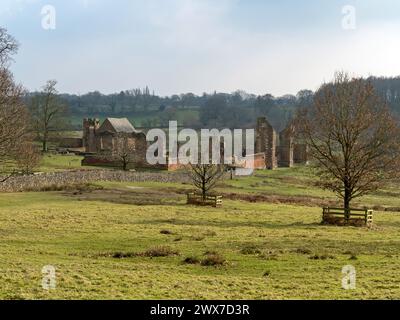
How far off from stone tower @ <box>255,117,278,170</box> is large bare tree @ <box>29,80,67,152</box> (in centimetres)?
3726

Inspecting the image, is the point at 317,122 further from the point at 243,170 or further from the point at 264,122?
the point at 264,122

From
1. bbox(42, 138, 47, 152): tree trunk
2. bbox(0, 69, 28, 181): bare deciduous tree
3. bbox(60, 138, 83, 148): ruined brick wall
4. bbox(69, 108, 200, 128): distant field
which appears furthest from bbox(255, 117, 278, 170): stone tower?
bbox(0, 69, 28, 181): bare deciduous tree

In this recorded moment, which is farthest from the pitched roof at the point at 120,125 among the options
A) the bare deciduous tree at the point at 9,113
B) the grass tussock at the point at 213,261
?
the grass tussock at the point at 213,261

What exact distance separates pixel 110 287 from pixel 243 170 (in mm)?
68060

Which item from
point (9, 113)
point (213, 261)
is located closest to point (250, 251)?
point (213, 261)

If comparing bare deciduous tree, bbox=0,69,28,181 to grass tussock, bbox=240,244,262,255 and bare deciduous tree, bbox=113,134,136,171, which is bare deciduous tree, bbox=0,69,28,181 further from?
bare deciduous tree, bbox=113,134,136,171

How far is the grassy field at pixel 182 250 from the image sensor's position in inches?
544

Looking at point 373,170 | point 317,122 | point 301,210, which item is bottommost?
point 301,210

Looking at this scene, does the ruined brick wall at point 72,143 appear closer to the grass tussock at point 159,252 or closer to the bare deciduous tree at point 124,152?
the bare deciduous tree at point 124,152

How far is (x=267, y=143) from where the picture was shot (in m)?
97.9

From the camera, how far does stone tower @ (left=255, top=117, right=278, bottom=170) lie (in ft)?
320
